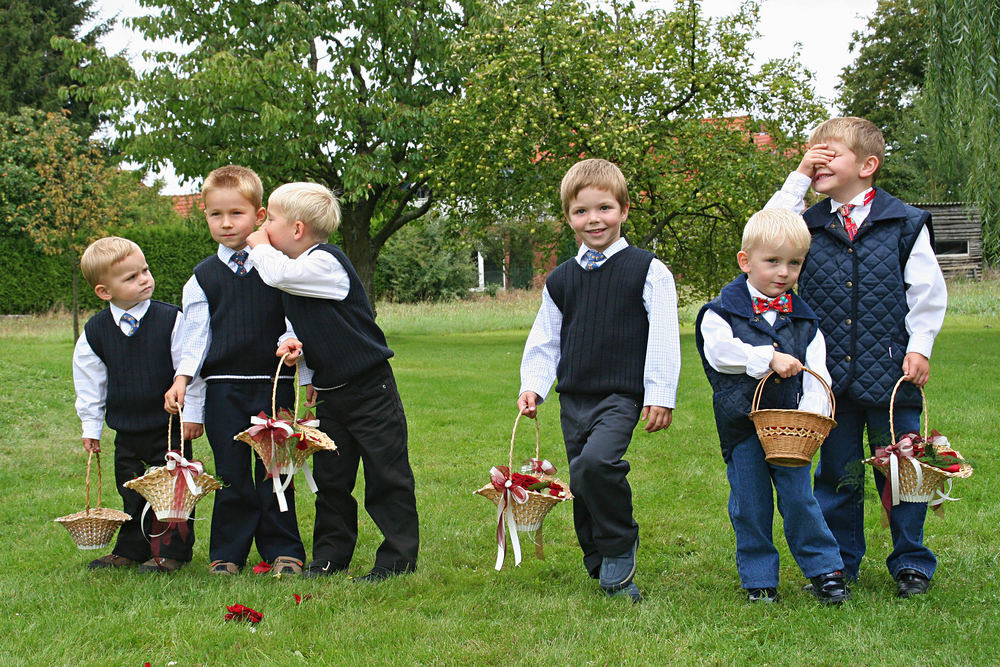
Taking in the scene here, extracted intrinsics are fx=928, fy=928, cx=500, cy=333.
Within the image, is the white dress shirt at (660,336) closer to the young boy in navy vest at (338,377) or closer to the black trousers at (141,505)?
the young boy in navy vest at (338,377)

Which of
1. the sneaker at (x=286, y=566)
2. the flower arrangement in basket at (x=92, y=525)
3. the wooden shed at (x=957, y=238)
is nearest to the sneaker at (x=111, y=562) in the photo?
the flower arrangement in basket at (x=92, y=525)

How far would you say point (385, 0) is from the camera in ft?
57.2

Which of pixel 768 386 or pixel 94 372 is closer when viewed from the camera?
pixel 768 386

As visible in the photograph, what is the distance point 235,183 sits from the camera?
441 cm

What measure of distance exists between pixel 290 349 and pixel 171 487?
802mm

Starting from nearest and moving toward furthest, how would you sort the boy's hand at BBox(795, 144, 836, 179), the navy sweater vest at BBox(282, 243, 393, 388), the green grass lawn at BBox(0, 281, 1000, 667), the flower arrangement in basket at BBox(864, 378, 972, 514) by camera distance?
the green grass lawn at BBox(0, 281, 1000, 667)
the flower arrangement in basket at BBox(864, 378, 972, 514)
the boy's hand at BBox(795, 144, 836, 179)
the navy sweater vest at BBox(282, 243, 393, 388)

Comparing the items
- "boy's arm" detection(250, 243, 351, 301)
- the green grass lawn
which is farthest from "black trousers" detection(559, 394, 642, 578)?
"boy's arm" detection(250, 243, 351, 301)

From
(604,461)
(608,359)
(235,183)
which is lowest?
(604,461)

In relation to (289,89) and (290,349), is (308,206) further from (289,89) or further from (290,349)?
(289,89)

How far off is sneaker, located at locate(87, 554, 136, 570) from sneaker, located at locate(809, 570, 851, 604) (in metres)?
3.25

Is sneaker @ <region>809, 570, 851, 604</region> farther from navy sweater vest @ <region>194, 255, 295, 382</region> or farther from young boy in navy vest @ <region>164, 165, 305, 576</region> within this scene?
navy sweater vest @ <region>194, 255, 295, 382</region>

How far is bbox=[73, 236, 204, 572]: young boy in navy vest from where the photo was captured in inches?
177

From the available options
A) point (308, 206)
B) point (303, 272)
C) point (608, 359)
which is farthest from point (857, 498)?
point (308, 206)

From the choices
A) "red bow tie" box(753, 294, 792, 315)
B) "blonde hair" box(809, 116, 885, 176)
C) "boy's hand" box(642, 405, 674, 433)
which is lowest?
"boy's hand" box(642, 405, 674, 433)
